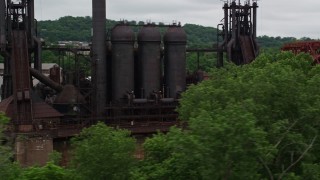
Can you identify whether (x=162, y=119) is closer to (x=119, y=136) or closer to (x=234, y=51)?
(x=234, y=51)

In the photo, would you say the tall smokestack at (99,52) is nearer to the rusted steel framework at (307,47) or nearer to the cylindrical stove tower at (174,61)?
the cylindrical stove tower at (174,61)

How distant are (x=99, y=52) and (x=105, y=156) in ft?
77.3

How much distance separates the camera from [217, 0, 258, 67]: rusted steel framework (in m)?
49.1

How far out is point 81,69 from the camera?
149 ft

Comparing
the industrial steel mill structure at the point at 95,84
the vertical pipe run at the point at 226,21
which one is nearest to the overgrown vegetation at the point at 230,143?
the industrial steel mill structure at the point at 95,84

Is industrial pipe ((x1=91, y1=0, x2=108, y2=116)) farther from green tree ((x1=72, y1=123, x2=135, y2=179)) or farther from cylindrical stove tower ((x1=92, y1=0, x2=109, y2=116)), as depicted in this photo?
green tree ((x1=72, y1=123, x2=135, y2=179))

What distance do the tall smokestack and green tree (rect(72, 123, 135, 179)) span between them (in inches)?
863

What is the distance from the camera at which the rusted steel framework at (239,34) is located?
161 feet

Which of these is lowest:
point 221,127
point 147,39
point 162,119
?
point 162,119

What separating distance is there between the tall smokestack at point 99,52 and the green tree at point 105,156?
2193 cm

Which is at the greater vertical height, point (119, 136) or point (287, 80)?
point (287, 80)

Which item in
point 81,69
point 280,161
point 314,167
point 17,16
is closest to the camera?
point 314,167

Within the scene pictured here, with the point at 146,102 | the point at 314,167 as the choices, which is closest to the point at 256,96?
the point at 314,167

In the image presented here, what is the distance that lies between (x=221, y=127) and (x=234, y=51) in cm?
3399
